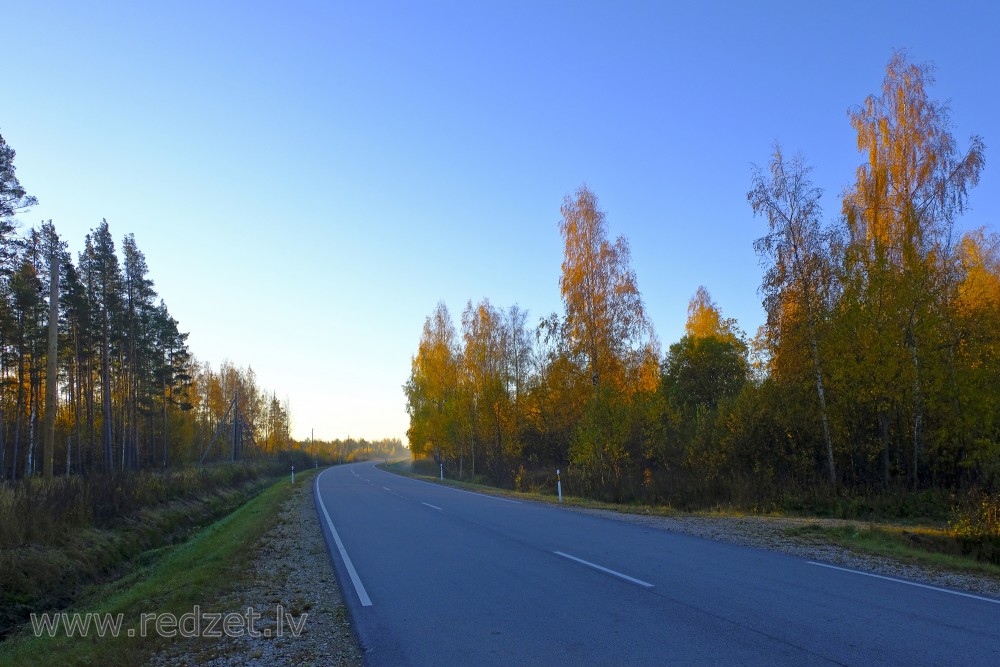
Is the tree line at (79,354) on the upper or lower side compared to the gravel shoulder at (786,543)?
upper

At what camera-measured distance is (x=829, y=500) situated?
62.1 ft

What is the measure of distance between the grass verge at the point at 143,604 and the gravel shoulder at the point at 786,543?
9.55 meters

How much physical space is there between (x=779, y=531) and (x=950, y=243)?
14291 millimetres

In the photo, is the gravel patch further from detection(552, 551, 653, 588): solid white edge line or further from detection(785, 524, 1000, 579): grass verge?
detection(785, 524, 1000, 579): grass verge

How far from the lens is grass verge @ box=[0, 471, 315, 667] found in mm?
6273

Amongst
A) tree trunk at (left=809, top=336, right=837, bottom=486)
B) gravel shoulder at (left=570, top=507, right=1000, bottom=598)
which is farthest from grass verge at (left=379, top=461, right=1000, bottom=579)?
tree trunk at (left=809, top=336, right=837, bottom=486)

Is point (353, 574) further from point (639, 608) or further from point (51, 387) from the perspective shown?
point (51, 387)

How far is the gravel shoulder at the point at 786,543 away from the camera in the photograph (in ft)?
27.2

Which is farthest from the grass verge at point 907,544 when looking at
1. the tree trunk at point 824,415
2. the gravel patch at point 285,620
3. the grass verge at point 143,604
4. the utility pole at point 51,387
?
the utility pole at point 51,387

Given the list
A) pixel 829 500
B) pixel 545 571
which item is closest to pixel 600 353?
pixel 829 500

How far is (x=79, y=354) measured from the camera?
123 feet

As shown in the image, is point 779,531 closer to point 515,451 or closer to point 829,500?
point 829,500

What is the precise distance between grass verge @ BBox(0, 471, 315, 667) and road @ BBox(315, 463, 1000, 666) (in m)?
2.01

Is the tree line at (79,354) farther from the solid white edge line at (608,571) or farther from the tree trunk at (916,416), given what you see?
Answer: the tree trunk at (916,416)
